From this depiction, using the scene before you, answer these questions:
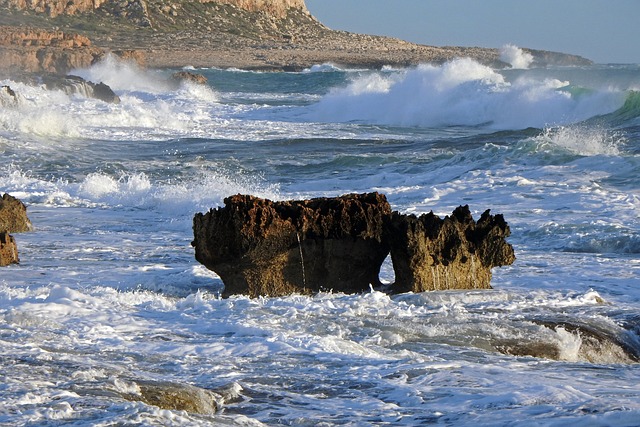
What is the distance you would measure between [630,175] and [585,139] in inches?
171

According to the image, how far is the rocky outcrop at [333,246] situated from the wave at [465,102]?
2540 cm

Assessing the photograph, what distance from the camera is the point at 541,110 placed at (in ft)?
115

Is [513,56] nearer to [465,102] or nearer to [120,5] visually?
[120,5]

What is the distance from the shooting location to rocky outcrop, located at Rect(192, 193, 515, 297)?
7727 mm

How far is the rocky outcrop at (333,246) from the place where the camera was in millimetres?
7727

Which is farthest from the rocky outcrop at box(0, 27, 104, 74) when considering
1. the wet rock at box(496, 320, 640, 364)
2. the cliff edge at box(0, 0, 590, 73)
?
the wet rock at box(496, 320, 640, 364)

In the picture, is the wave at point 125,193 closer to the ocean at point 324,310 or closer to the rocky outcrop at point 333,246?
the ocean at point 324,310

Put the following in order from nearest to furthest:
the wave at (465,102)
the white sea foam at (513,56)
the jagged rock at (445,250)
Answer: the jagged rock at (445,250)
the wave at (465,102)
the white sea foam at (513,56)

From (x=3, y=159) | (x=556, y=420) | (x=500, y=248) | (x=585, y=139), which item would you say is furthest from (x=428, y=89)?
(x=556, y=420)

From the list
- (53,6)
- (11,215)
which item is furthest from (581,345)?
(53,6)

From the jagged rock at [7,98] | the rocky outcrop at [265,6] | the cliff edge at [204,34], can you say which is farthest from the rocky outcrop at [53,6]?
the jagged rock at [7,98]

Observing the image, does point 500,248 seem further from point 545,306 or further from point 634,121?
point 634,121

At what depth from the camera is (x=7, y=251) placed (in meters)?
9.27

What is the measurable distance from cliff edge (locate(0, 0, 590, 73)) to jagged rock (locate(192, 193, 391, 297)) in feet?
187
